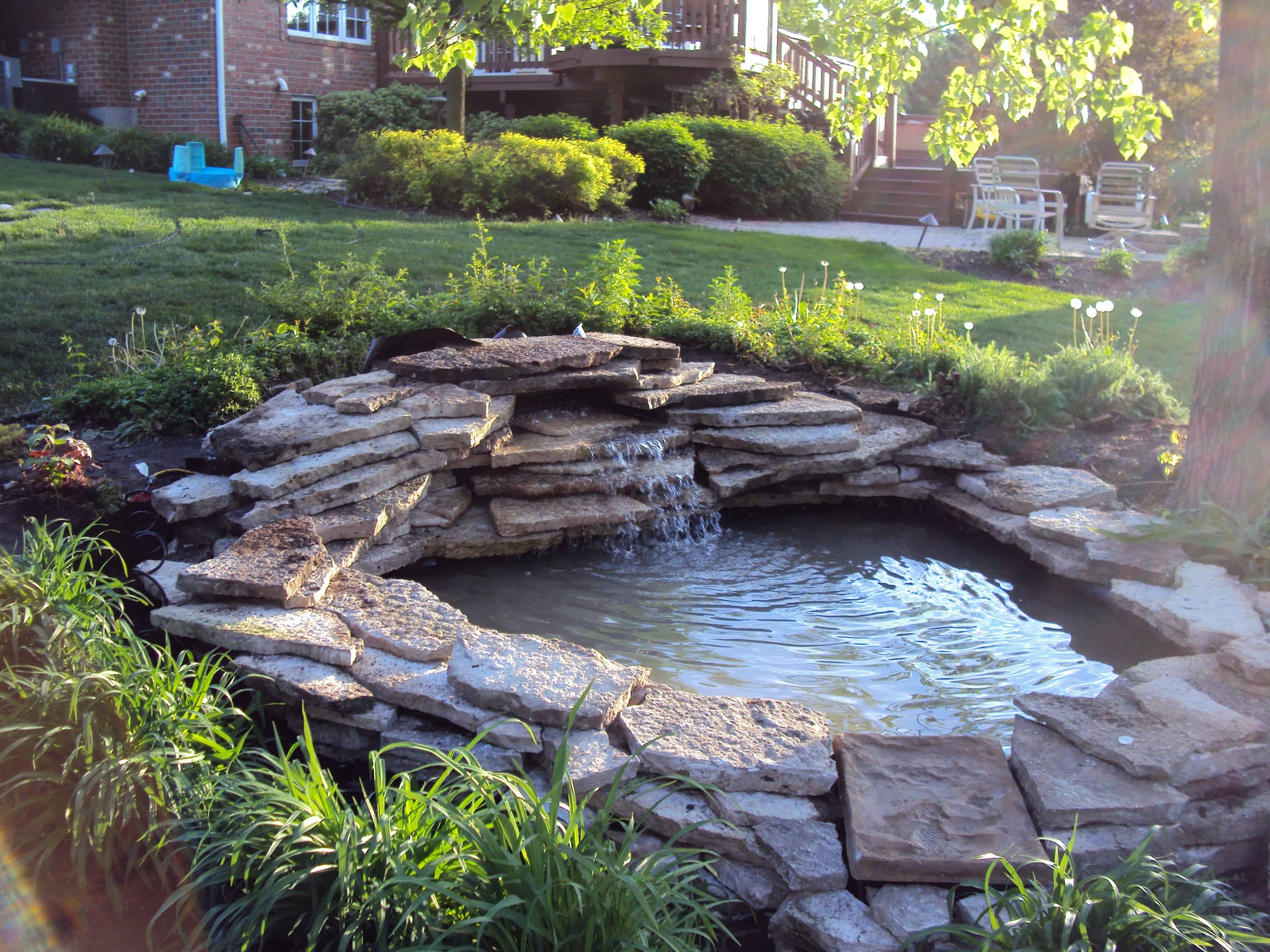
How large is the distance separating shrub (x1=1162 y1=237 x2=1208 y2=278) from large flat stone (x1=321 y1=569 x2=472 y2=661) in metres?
10.3

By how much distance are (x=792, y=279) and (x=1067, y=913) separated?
25.2 feet

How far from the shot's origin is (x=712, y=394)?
18.0ft

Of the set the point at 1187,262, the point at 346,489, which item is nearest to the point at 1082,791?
the point at 346,489

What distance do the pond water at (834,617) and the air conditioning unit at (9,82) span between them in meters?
16.2

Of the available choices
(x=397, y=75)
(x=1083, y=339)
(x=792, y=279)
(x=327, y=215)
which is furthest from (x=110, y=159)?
(x=1083, y=339)

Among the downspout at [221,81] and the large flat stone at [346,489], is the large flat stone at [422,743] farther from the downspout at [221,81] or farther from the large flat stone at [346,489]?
the downspout at [221,81]

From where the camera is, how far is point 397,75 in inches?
754

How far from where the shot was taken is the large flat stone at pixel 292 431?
4258 mm

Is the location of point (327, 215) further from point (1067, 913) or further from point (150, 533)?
point (1067, 913)

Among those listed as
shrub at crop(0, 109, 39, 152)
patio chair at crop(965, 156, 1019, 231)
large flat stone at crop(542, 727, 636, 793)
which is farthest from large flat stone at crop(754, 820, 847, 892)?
shrub at crop(0, 109, 39, 152)

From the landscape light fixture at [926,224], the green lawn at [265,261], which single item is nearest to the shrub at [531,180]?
the green lawn at [265,261]

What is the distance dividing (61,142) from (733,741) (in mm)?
14682

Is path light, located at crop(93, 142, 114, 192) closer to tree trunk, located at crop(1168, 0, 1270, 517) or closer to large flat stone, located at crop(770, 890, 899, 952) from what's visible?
tree trunk, located at crop(1168, 0, 1270, 517)

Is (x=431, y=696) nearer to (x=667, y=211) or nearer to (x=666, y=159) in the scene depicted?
(x=667, y=211)
